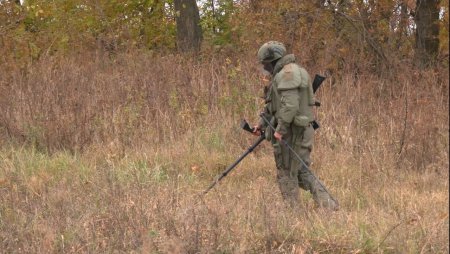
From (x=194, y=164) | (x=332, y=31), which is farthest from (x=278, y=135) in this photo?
(x=332, y=31)

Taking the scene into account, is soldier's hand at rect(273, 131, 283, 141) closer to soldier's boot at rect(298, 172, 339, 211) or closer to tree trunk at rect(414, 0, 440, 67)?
soldier's boot at rect(298, 172, 339, 211)

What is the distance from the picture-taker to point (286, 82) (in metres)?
5.74

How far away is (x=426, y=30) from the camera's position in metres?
9.98

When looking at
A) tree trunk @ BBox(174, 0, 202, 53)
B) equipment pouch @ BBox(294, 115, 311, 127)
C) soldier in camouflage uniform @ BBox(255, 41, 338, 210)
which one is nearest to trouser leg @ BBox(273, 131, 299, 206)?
soldier in camouflage uniform @ BBox(255, 41, 338, 210)

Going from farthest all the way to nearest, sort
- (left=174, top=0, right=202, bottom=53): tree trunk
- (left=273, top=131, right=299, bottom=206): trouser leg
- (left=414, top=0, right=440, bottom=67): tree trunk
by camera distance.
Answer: (left=174, top=0, right=202, bottom=53): tree trunk → (left=414, top=0, right=440, bottom=67): tree trunk → (left=273, top=131, right=299, bottom=206): trouser leg

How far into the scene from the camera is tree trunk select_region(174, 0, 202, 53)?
15.0 meters

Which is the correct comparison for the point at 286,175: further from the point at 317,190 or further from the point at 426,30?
the point at 426,30

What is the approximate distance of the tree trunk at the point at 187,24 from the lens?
1496cm

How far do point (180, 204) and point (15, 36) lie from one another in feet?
23.7

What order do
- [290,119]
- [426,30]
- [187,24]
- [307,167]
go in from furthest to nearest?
[187,24]
[426,30]
[307,167]
[290,119]

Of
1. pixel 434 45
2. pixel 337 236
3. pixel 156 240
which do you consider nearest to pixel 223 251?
pixel 156 240

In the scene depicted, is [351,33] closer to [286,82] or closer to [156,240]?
[286,82]

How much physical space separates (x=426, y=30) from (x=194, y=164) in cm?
440

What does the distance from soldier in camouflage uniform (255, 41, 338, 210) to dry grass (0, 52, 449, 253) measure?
0.18 metres
